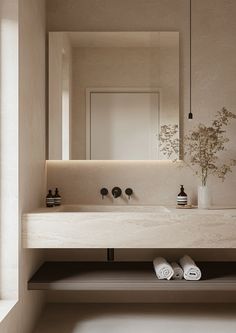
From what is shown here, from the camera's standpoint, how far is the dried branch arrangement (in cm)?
331

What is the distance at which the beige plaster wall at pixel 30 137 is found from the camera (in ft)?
8.63

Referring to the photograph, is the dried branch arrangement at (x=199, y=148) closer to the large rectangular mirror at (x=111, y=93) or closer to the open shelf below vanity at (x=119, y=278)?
the large rectangular mirror at (x=111, y=93)

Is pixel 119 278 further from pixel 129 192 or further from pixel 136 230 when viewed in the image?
pixel 129 192

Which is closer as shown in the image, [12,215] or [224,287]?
[12,215]

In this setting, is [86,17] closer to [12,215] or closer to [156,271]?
[12,215]

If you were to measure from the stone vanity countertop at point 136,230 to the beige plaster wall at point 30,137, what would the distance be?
0.25 metres

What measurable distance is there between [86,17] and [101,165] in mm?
1204

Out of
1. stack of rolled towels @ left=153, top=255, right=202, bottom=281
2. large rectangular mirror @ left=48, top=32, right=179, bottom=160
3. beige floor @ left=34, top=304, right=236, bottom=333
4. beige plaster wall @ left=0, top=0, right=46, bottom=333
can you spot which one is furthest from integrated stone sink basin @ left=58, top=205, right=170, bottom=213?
beige floor @ left=34, top=304, right=236, bottom=333

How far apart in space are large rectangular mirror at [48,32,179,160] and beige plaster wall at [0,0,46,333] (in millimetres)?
170

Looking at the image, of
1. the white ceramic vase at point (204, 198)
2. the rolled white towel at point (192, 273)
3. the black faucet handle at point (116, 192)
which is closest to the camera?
the rolled white towel at point (192, 273)

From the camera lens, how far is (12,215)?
8.51 feet

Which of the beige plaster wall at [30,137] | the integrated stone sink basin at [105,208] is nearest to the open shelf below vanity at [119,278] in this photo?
the beige plaster wall at [30,137]

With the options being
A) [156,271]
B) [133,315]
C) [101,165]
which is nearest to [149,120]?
[101,165]

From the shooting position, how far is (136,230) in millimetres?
2740
